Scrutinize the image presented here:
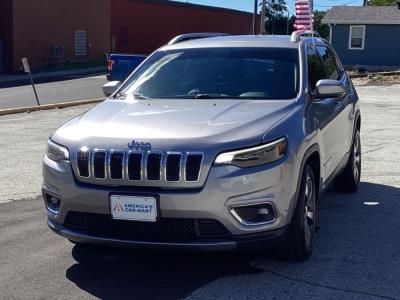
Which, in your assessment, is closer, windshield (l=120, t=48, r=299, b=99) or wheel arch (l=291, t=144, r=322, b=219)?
wheel arch (l=291, t=144, r=322, b=219)

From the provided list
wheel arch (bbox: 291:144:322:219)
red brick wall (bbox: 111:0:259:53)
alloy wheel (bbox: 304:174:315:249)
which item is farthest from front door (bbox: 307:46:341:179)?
red brick wall (bbox: 111:0:259:53)

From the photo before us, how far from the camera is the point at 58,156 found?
4.81 m

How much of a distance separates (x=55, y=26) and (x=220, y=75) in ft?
116

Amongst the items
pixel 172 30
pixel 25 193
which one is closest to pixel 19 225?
pixel 25 193

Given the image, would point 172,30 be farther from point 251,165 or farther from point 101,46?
point 251,165

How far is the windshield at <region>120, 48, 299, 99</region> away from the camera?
5.62 metres

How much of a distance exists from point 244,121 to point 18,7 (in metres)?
34.2

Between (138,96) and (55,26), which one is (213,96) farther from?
(55,26)

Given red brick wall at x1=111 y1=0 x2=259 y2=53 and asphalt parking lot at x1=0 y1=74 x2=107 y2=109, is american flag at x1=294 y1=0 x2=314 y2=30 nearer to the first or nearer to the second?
asphalt parking lot at x1=0 y1=74 x2=107 y2=109

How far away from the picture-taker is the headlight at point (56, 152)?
186 inches

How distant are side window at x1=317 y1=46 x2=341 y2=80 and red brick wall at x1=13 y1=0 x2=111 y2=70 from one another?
3165cm

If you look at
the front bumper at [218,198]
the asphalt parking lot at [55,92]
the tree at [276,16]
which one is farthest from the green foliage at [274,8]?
the front bumper at [218,198]

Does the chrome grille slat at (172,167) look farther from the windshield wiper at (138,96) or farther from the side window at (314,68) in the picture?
the side window at (314,68)

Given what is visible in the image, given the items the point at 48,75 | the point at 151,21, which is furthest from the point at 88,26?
the point at 48,75
